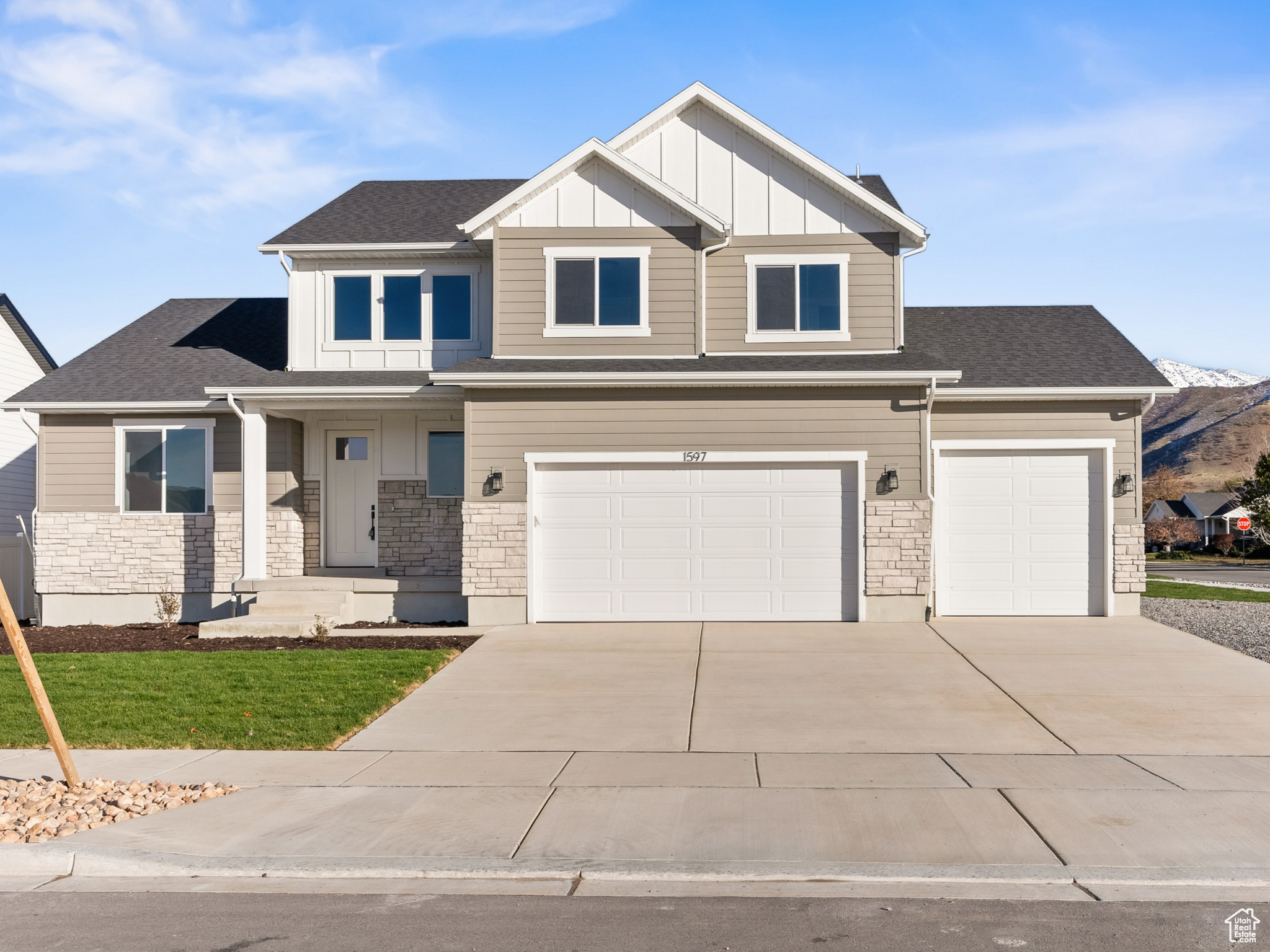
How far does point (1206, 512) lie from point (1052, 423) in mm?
70816

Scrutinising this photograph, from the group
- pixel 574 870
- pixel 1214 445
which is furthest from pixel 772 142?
pixel 1214 445

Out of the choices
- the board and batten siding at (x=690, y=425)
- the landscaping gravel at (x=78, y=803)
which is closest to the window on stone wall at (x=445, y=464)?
the board and batten siding at (x=690, y=425)

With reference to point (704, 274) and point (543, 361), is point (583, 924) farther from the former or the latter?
point (704, 274)

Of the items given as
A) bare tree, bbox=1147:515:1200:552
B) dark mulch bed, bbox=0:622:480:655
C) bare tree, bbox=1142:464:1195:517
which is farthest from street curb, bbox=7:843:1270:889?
bare tree, bbox=1142:464:1195:517

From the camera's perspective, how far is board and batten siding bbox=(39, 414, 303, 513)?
17781 mm

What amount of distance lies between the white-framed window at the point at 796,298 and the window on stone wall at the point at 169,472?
367 inches

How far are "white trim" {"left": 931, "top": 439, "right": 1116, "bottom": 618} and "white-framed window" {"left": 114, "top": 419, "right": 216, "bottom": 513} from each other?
38.8 feet

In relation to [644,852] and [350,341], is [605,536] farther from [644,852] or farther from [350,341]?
[644,852]

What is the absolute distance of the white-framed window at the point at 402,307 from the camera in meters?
17.6

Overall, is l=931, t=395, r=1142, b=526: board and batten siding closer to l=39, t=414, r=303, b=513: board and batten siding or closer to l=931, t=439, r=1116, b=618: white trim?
l=931, t=439, r=1116, b=618: white trim

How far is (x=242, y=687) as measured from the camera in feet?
36.8

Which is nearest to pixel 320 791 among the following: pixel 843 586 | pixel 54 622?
pixel 843 586

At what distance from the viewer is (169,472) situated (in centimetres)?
1791

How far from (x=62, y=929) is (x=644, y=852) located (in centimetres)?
307
